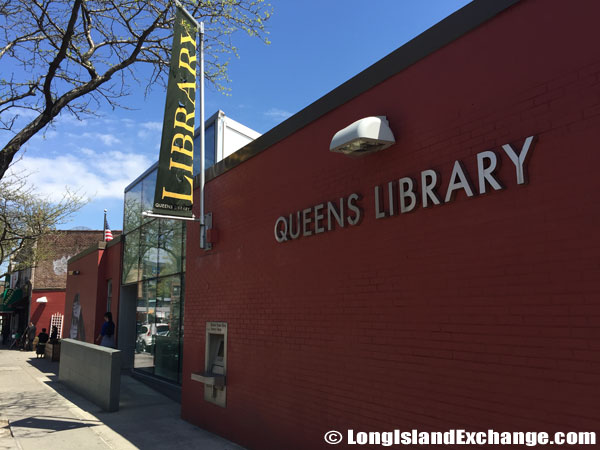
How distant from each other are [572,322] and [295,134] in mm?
4162

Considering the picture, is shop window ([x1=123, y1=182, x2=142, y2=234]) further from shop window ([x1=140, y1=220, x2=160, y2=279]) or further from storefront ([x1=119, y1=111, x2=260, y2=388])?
shop window ([x1=140, y1=220, x2=160, y2=279])

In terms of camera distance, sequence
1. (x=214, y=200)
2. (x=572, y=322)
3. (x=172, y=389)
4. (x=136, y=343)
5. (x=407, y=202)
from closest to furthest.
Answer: (x=572, y=322), (x=407, y=202), (x=214, y=200), (x=172, y=389), (x=136, y=343)

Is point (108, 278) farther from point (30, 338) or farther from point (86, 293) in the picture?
point (30, 338)

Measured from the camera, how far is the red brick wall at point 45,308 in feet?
95.1

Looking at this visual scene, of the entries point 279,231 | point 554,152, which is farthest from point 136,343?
point 554,152

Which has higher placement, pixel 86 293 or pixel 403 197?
pixel 403 197

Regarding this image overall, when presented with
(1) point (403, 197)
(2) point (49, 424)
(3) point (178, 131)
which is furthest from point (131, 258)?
(1) point (403, 197)

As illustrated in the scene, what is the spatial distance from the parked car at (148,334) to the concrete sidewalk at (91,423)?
105 cm

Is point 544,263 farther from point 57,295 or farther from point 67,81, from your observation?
point 57,295

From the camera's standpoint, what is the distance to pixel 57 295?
30078 mm

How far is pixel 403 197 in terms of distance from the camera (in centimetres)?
445

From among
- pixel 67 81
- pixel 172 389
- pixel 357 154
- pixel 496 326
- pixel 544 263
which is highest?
pixel 67 81

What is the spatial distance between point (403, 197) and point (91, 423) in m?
6.86
